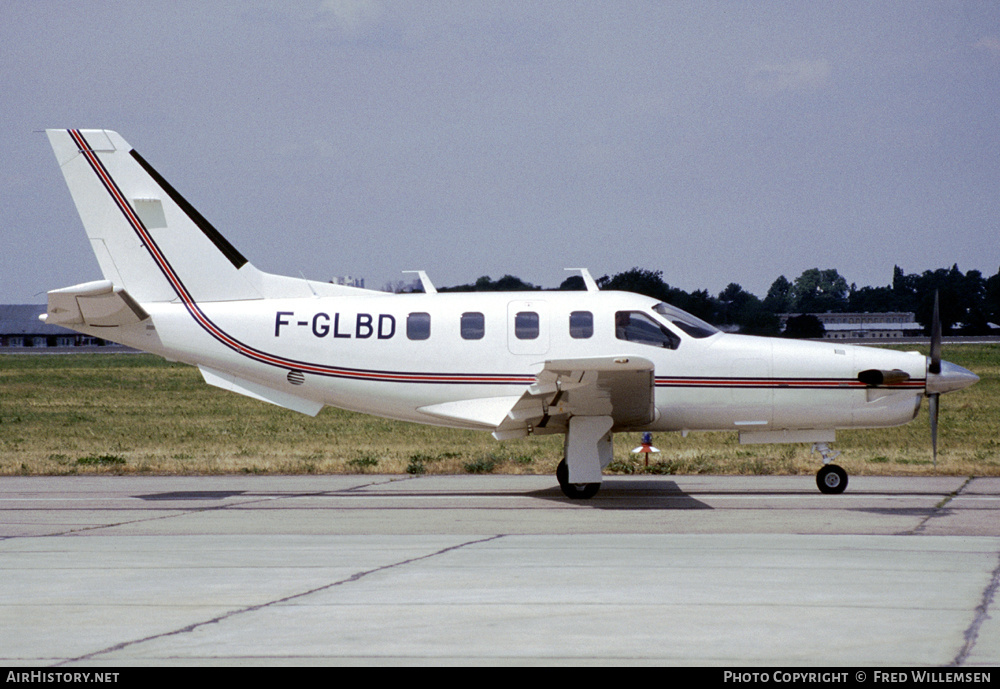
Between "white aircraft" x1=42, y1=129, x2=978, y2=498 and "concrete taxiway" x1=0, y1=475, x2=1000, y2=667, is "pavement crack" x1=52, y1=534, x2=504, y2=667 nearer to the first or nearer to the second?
"concrete taxiway" x1=0, y1=475, x2=1000, y2=667

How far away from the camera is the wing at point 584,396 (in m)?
14.0

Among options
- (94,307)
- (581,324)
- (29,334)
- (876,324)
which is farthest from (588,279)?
(29,334)

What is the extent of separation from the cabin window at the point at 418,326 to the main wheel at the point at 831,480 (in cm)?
597

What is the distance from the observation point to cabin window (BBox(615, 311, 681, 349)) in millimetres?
15906

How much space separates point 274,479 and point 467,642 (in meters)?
12.8

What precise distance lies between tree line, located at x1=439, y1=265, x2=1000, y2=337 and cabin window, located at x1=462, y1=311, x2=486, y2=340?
2.23m

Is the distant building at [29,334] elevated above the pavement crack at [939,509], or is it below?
above

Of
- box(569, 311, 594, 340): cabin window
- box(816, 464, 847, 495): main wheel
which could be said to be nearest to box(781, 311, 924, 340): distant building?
box(816, 464, 847, 495): main wheel

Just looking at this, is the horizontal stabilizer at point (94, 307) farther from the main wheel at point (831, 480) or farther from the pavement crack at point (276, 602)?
the main wheel at point (831, 480)

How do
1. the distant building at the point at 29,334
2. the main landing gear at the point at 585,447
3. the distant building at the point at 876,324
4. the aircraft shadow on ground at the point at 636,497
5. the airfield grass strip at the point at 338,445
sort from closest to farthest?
1. the aircraft shadow on ground at the point at 636,497
2. the main landing gear at the point at 585,447
3. the airfield grass strip at the point at 338,445
4. the distant building at the point at 876,324
5. the distant building at the point at 29,334

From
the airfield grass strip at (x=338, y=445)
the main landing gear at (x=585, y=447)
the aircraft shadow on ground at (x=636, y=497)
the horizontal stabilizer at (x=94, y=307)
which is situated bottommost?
the airfield grass strip at (x=338, y=445)

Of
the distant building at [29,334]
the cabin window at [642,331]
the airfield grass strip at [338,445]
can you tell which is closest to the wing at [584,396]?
the cabin window at [642,331]

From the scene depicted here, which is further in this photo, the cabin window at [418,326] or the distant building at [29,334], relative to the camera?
the distant building at [29,334]

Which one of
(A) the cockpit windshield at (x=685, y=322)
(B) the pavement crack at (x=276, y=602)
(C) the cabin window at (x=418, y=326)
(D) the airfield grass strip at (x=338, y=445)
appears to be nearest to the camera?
(B) the pavement crack at (x=276, y=602)
